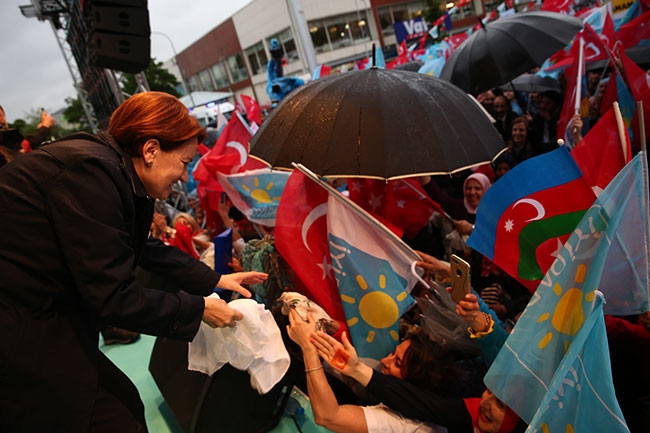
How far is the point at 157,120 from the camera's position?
1.31 meters

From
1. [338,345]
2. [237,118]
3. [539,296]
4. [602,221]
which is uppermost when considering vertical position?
[237,118]

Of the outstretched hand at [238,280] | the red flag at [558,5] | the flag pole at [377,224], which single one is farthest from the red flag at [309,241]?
the red flag at [558,5]

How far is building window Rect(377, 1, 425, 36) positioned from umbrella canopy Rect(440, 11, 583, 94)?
33.0 meters

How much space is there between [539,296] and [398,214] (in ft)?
4.16

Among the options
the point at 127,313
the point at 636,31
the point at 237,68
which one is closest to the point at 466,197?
the point at 127,313

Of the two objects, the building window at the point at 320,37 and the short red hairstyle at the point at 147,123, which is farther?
the building window at the point at 320,37

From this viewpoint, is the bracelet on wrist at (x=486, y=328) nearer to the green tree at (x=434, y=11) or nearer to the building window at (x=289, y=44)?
the green tree at (x=434, y=11)

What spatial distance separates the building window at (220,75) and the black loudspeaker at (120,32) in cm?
3964

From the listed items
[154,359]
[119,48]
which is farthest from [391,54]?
[154,359]

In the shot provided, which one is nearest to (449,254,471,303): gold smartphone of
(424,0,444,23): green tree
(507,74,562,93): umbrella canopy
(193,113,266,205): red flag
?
(193,113,266,205): red flag

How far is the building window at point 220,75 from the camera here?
41059mm

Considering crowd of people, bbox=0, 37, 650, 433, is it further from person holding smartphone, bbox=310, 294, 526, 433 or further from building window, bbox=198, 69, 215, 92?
building window, bbox=198, 69, 215, 92

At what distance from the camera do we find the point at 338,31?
32.5m

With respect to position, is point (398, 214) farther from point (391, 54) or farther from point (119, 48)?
point (391, 54)
